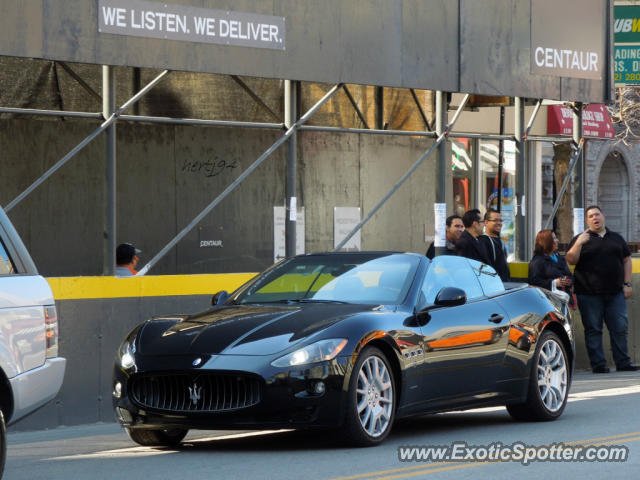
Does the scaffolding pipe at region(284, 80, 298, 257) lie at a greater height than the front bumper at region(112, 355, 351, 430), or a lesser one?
greater

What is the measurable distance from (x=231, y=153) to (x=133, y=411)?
11.1 meters

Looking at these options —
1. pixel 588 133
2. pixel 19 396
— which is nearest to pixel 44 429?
pixel 19 396

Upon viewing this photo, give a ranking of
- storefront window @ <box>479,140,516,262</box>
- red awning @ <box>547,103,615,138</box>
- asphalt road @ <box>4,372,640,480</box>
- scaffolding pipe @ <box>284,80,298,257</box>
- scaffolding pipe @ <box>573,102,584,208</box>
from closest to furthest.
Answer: asphalt road @ <box>4,372,640,480</box>, scaffolding pipe @ <box>284,80,298,257</box>, scaffolding pipe @ <box>573,102,584,208</box>, red awning @ <box>547,103,615,138</box>, storefront window @ <box>479,140,516,262</box>

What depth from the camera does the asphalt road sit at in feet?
27.4

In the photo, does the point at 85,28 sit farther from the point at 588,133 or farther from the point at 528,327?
the point at 588,133

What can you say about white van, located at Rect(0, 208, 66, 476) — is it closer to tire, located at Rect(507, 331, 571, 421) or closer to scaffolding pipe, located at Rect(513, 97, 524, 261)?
tire, located at Rect(507, 331, 571, 421)

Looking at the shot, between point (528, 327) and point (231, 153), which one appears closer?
point (528, 327)

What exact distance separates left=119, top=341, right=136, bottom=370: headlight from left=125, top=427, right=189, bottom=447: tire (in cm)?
58

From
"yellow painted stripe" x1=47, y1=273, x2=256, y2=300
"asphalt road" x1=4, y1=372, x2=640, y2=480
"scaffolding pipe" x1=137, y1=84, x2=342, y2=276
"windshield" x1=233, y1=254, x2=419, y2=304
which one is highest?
"scaffolding pipe" x1=137, y1=84, x2=342, y2=276

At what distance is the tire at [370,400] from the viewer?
909 centimetres

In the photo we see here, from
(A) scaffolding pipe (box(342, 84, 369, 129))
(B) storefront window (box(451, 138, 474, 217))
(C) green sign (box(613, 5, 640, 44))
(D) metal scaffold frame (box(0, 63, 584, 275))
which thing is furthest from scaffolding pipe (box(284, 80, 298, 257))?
(B) storefront window (box(451, 138, 474, 217))

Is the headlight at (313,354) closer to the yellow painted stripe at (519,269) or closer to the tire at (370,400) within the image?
the tire at (370,400)

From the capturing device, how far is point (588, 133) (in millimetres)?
29141

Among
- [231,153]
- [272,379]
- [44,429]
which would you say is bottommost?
[44,429]
